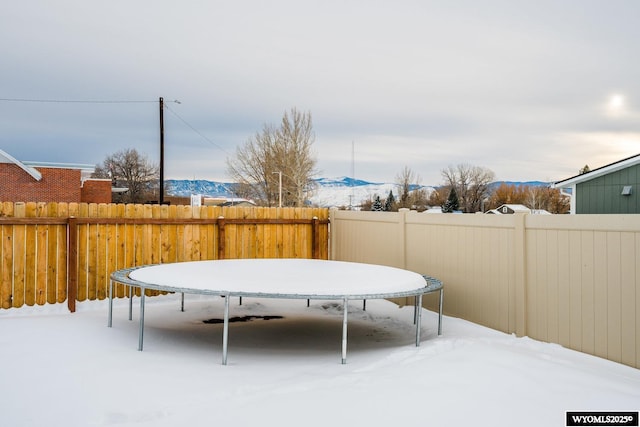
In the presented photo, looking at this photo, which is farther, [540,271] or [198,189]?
[198,189]

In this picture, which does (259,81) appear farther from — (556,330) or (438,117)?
(556,330)

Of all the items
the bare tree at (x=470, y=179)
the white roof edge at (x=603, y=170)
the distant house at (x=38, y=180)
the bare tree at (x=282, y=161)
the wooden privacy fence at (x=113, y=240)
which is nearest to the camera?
the wooden privacy fence at (x=113, y=240)

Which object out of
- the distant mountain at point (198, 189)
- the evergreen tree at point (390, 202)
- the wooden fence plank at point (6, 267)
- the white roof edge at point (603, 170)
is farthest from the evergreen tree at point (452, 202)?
the wooden fence plank at point (6, 267)

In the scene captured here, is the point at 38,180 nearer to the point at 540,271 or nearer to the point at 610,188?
the point at 610,188

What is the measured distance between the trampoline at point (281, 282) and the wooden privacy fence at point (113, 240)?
1.26 meters

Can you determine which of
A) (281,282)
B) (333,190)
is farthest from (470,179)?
(281,282)

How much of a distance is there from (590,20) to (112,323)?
9.58 m

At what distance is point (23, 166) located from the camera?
22.8 m

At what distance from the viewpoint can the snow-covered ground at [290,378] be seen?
339 cm

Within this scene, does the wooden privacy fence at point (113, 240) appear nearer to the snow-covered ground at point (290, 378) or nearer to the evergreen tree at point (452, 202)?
the snow-covered ground at point (290, 378)

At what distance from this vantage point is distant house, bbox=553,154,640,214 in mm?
12633

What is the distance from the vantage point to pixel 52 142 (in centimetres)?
2461

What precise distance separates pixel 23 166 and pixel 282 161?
16.8 meters

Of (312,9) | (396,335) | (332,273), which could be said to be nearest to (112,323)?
(332,273)
